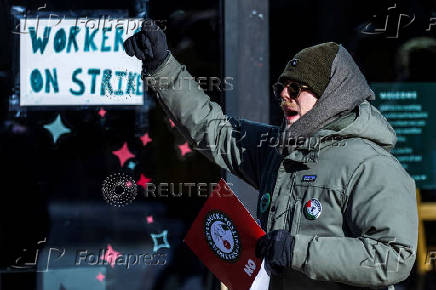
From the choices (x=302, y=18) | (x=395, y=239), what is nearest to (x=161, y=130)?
(x=302, y=18)

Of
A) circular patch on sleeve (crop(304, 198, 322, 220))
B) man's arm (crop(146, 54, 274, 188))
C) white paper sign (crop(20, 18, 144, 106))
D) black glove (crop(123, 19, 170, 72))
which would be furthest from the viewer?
white paper sign (crop(20, 18, 144, 106))

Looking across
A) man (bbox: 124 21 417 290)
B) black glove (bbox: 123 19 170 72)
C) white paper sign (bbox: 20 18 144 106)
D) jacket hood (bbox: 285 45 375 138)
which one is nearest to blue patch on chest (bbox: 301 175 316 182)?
man (bbox: 124 21 417 290)

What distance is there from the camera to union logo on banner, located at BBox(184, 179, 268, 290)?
235cm

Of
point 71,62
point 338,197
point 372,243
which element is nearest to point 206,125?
point 338,197

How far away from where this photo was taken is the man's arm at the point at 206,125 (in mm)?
2625

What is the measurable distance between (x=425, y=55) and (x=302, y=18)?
2.89 feet

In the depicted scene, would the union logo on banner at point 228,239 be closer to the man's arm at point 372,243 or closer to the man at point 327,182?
the man at point 327,182

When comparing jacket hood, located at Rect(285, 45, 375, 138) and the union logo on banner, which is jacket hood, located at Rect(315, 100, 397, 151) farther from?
the union logo on banner

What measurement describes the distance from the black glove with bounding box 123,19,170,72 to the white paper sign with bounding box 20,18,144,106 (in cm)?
133

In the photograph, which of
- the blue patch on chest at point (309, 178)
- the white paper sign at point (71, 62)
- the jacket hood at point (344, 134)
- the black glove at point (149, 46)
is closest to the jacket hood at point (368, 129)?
the jacket hood at point (344, 134)

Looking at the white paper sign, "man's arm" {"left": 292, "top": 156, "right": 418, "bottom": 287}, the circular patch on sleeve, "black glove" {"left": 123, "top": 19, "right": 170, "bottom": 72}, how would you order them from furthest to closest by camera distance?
the white paper sign, "black glove" {"left": 123, "top": 19, "right": 170, "bottom": 72}, the circular patch on sleeve, "man's arm" {"left": 292, "top": 156, "right": 418, "bottom": 287}

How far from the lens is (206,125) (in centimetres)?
271

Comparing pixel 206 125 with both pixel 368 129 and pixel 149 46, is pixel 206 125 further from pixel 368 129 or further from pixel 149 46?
pixel 368 129

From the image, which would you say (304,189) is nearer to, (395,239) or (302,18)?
(395,239)
